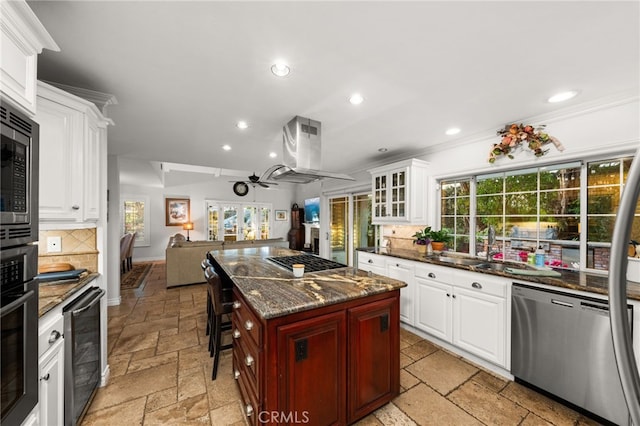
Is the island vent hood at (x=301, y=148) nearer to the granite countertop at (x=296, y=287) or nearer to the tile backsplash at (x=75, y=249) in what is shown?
the granite countertop at (x=296, y=287)

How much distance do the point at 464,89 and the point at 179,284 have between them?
207 inches

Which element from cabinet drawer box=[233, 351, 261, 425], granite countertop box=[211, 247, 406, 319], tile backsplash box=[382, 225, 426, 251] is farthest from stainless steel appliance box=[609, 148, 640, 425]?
tile backsplash box=[382, 225, 426, 251]

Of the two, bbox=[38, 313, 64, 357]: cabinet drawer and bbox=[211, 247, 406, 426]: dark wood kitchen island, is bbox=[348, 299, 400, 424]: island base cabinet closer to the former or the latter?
bbox=[211, 247, 406, 426]: dark wood kitchen island

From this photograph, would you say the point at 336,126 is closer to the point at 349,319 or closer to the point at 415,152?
the point at 415,152

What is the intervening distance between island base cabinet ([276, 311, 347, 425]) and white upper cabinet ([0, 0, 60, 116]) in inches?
63.3

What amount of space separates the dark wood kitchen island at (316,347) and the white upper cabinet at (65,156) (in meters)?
1.16

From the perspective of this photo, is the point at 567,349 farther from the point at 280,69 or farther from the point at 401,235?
the point at 280,69

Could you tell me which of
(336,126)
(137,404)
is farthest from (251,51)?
(137,404)

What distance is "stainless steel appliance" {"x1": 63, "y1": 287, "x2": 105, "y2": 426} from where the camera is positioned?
1.53 meters

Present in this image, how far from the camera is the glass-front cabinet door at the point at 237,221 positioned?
8438 millimetres

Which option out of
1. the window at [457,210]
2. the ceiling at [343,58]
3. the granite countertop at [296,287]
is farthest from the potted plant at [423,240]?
the granite countertop at [296,287]

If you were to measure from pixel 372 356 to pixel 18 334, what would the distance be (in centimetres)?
182

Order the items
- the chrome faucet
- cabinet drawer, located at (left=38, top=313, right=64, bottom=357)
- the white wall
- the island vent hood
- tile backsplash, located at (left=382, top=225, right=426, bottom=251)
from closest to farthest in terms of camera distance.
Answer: cabinet drawer, located at (left=38, top=313, right=64, bottom=357) < the island vent hood < the chrome faucet < tile backsplash, located at (left=382, top=225, right=426, bottom=251) < the white wall

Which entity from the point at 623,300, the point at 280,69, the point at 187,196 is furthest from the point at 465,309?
the point at 187,196
